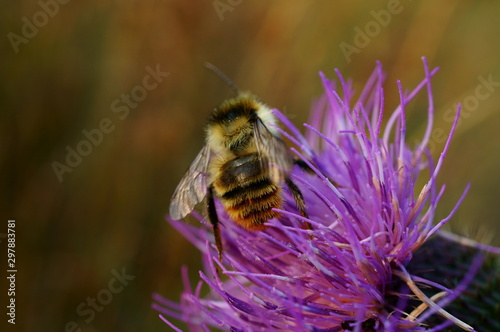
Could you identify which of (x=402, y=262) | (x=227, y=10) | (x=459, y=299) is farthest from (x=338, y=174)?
(x=227, y=10)

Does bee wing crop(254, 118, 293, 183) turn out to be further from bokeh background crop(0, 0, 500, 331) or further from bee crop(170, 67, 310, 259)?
bokeh background crop(0, 0, 500, 331)

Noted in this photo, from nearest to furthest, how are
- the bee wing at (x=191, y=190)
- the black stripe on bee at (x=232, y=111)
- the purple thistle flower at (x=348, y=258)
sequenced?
the purple thistle flower at (x=348, y=258) < the bee wing at (x=191, y=190) < the black stripe on bee at (x=232, y=111)

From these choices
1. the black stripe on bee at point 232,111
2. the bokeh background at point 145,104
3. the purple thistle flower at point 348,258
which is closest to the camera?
the purple thistle flower at point 348,258

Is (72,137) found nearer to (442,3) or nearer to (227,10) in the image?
(227,10)

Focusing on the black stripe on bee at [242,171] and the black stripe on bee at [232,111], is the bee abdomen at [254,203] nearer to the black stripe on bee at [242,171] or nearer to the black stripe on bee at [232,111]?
the black stripe on bee at [242,171]

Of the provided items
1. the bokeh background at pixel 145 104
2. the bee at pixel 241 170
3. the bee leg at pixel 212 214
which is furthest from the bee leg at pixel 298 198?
the bokeh background at pixel 145 104

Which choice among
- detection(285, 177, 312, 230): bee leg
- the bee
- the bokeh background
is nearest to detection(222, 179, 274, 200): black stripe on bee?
the bee
